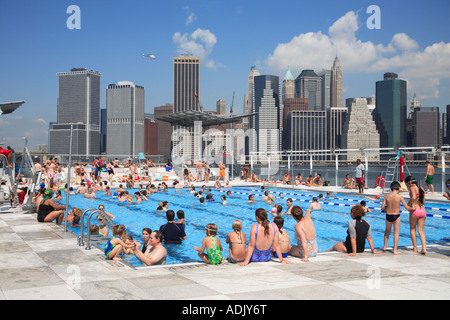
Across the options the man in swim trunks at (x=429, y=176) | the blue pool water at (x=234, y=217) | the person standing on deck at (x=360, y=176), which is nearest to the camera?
the blue pool water at (x=234, y=217)

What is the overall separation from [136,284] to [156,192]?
20230mm

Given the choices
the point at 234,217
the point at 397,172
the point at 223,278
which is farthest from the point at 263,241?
the point at 397,172

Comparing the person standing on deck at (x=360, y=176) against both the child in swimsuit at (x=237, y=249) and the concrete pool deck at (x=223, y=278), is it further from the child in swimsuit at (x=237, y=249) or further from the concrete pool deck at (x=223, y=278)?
the child in swimsuit at (x=237, y=249)

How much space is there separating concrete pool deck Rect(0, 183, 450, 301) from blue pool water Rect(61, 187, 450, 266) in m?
1.97

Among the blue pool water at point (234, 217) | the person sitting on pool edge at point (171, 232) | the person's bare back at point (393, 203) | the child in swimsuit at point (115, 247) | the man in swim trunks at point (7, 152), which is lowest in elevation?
the blue pool water at point (234, 217)

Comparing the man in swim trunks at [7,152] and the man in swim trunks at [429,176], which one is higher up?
the man in swim trunks at [7,152]

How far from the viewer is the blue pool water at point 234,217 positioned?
11.6 metres

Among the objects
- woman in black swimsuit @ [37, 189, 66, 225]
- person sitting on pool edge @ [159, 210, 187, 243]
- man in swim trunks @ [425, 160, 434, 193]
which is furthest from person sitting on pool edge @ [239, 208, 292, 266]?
man in swim trunks @ [425, 160, 434, 193]

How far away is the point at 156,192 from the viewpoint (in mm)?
25578

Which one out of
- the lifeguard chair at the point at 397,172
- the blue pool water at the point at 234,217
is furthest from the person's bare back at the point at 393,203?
the lifeguard chair at the point at 397,172

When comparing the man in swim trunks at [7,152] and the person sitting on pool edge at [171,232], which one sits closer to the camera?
the person sitting on pool edge at [171,232]

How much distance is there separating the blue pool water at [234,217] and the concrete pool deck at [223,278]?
197 centimetres

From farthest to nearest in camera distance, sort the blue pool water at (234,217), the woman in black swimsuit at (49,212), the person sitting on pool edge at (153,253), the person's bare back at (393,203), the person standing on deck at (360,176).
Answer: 1. the person standing on deck at (360,176)
2. the woman in black swimsuit at (49,212)
3. the blue pool water at (234,217)
4. the person's bare back at (393,203)
5. the person sitting on pool edge at (153,253)

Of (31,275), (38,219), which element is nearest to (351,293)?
(31,275)
